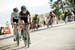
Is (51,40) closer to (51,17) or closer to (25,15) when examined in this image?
(51,17)

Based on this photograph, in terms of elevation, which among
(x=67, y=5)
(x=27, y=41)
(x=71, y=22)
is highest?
(x=67, y=5)

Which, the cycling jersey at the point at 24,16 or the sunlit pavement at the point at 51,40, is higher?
the cycling jersey at the point at 24,16

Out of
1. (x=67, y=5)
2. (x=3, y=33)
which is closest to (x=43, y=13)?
(x=67, y=5)

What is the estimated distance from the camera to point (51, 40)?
2.34 m

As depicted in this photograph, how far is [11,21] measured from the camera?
83.6 inches

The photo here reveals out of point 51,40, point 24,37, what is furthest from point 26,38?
point 51,40

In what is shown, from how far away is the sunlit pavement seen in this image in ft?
7.20

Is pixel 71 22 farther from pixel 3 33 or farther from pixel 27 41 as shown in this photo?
pixel 3 33

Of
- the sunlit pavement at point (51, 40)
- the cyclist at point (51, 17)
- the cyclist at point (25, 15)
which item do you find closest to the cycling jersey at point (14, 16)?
the cyclist at point (25, 15)

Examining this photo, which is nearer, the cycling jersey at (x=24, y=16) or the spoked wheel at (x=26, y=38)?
the cycling jersey at (x=24, y=16)

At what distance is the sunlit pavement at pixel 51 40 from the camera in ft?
7.20

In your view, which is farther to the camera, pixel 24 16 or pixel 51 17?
pixel 51 17

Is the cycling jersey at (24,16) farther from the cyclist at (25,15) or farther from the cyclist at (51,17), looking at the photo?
the cyclist at (51,17)

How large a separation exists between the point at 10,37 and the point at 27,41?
0.16 meters
